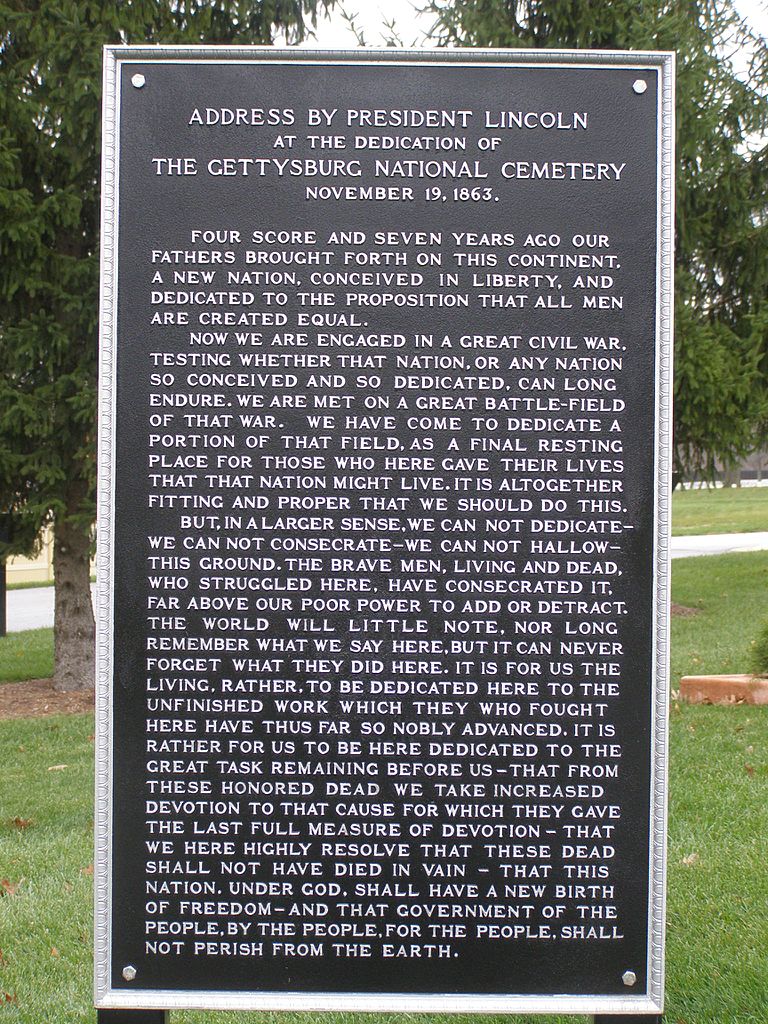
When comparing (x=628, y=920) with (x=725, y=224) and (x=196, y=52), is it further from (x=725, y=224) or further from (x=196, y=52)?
(x=725, y=224)

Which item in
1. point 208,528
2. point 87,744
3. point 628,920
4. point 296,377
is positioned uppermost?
point 296,377

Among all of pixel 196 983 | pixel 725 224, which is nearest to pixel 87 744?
pixel 196 983

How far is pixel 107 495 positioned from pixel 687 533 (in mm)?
32661

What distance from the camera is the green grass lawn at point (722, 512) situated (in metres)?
34.8

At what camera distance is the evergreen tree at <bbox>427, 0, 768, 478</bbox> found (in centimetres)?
1117

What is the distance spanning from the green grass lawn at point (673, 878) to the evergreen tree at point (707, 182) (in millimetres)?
4775

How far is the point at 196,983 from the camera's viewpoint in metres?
2.65

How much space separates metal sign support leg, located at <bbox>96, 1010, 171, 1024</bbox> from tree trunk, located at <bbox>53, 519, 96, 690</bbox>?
812 cm

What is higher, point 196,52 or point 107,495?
point 196,52

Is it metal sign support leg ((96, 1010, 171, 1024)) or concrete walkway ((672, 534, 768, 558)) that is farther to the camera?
concrete walkway ((672, 534, 768, 558))

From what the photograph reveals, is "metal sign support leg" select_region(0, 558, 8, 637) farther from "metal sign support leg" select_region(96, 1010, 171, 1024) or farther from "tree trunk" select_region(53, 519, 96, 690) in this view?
"metal sign support leg" select_region(96, 1010, 171, 1024)

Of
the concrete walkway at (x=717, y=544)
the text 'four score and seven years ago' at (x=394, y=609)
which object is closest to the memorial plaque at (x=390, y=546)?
the text 'four score and seven years ago' at (x=394, y=609)

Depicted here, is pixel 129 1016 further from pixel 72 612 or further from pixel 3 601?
pixel 3 601

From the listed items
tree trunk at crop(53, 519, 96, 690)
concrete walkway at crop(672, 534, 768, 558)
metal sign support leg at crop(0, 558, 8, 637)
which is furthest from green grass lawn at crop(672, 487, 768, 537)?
tree trunk at crop(53, 519, 96, 690)
